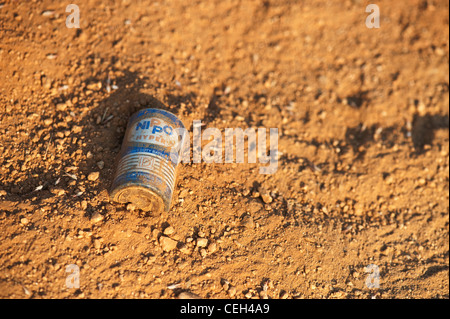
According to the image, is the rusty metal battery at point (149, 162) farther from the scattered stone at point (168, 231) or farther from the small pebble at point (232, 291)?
the small pebble at point (232, 291)

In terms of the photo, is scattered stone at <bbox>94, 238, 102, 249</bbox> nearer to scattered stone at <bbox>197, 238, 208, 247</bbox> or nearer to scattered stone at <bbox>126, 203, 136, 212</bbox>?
scattered stone at <bbox>126, 203, 136, 212</bbox>

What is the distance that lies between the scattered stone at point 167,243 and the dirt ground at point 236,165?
0.04 feet

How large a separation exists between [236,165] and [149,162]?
1.05 m

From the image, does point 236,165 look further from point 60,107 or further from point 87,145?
point 60,107

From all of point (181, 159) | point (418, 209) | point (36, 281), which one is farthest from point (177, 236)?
point (418, 209)

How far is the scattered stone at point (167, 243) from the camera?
3.12m

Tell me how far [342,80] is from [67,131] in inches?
128

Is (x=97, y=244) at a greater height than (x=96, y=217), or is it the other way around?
(x=96, y=217)

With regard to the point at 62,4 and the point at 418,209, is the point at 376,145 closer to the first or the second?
the point at 418,209

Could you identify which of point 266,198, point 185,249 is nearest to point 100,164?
point 185,249

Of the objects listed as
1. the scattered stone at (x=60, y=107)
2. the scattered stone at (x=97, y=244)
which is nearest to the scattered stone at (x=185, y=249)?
the scattered stone at (x=97, y=244)

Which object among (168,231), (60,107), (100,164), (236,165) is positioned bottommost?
(168,231)

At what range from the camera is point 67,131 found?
11.6 feet

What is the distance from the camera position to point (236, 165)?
3.80 meters
